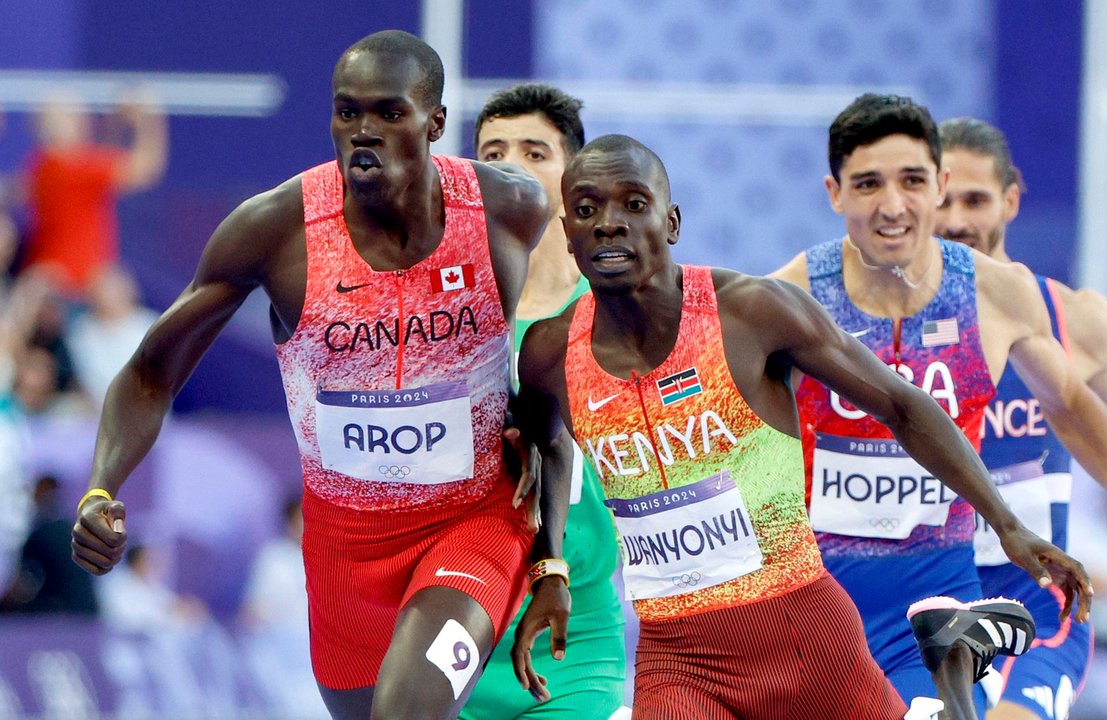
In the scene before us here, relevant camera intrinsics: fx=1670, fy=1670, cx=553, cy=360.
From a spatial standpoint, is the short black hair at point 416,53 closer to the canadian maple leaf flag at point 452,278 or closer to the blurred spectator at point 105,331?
the canadian maple leaf flag at point 452,278

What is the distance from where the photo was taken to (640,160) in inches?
144

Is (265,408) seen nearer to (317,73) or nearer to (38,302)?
(38,302)

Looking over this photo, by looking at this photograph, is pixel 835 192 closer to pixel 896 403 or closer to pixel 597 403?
pixel 896 403

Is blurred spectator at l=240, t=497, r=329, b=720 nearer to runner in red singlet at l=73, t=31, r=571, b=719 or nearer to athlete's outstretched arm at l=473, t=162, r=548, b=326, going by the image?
runner in red singlet at l=73, t=31, r=571, b=719

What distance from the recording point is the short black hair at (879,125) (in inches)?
183

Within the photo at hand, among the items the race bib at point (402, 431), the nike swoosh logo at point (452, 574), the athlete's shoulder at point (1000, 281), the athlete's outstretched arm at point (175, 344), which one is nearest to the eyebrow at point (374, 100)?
the athlete's outstretched arm at point (175, 344)

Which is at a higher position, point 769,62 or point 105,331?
point 769,62

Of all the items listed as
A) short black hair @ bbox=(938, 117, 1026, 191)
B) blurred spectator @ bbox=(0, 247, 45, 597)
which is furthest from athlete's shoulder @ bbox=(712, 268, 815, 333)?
blurred spectator @ bbox=(0, 247, 45, 597)

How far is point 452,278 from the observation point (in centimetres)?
386

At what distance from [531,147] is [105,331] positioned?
4.42 meters

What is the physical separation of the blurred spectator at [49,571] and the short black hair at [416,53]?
4612mm

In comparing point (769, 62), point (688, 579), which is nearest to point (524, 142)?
point (688, 579)

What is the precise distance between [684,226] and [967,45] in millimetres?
2027

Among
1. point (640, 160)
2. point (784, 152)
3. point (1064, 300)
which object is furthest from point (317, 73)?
point (640, 160)
